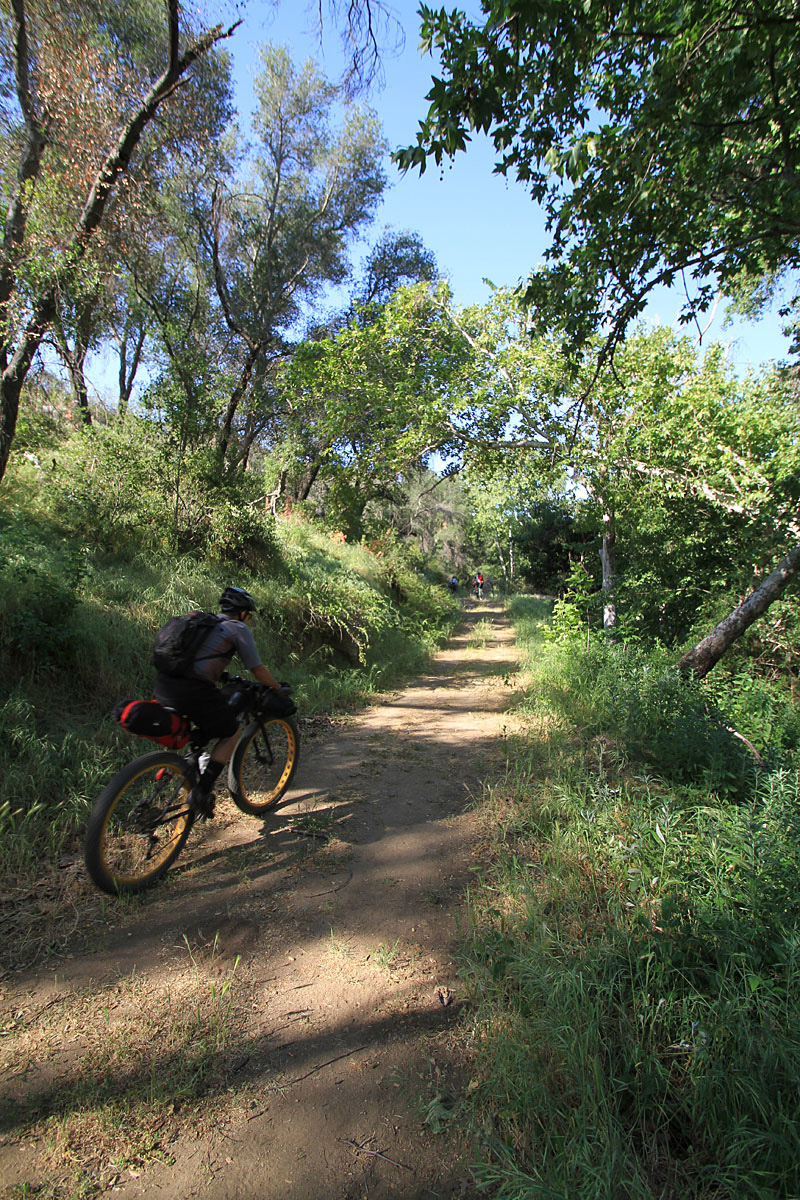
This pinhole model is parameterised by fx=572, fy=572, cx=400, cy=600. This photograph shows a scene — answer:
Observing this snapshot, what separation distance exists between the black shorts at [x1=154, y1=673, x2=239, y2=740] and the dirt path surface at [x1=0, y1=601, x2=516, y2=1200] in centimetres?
85

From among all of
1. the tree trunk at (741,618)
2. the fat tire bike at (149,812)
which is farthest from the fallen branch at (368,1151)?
the tree trunk at (741,618)

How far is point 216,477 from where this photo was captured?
923 centimetres

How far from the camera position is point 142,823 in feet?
11.4

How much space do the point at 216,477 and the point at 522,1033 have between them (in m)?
8.62

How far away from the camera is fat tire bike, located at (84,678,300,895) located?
3.19 meters

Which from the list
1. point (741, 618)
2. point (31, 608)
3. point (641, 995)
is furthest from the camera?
point (741, 618)

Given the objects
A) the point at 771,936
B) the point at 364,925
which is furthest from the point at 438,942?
the point at 771,936

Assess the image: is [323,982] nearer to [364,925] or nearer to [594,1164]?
[364,925]

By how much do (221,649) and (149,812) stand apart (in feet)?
3.56

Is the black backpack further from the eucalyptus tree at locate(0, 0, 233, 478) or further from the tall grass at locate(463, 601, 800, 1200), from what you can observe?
the eucalyptus tree at locate(0, 0, 233, 478)

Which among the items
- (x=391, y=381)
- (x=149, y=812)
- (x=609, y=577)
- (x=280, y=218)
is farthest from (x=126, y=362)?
(x=149, y=812)

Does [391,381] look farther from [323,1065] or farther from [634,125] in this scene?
[323,1065]

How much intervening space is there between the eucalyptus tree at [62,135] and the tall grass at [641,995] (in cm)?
775

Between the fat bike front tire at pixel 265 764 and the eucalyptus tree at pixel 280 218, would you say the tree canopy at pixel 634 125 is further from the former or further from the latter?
the eucalyptus tree at pixel 280 218
